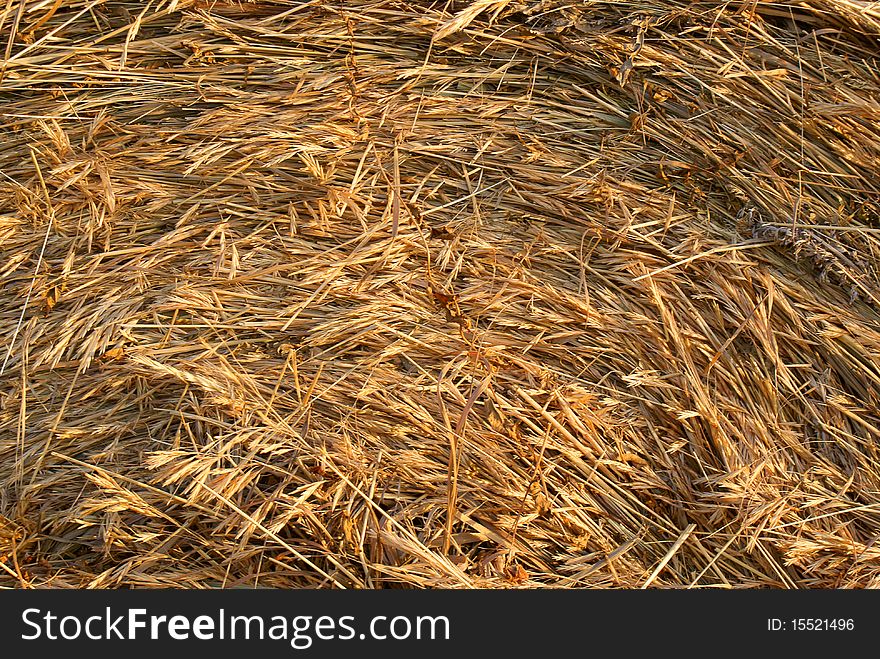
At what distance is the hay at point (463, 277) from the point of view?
145 cm

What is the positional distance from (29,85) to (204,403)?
803mm

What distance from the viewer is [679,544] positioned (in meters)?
1.46

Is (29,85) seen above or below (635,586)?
above

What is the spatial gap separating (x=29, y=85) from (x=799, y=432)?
1.81 m

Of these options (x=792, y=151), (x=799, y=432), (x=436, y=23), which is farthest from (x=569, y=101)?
(x=799, y=432)

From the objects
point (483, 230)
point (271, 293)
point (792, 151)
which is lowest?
point (271, 293)

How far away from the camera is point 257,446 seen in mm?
1418

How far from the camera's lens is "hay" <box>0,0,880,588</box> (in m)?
1.45

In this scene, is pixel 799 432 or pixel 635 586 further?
pixel 799 432

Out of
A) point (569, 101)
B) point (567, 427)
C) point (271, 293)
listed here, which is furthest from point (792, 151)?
point (271, 293)

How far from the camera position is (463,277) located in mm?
1568
